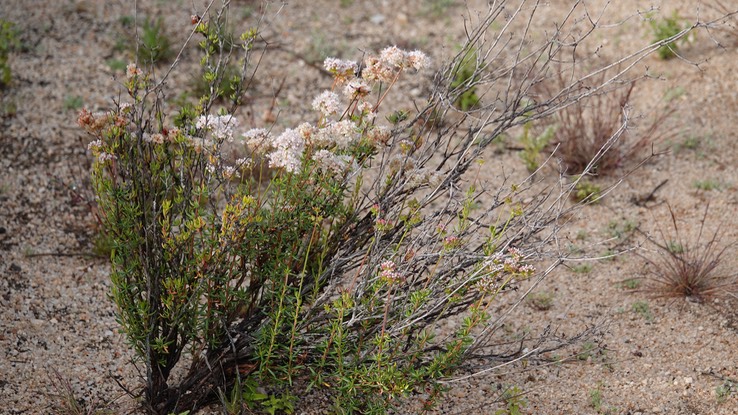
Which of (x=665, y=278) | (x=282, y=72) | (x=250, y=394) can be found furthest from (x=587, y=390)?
(x=282, y=72)

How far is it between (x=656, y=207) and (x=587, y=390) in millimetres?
1772

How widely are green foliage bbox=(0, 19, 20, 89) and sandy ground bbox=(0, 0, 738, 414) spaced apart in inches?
3.4

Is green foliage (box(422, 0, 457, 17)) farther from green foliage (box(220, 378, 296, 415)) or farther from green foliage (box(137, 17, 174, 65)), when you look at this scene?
green foliage (box(220, 378, 296, 415))

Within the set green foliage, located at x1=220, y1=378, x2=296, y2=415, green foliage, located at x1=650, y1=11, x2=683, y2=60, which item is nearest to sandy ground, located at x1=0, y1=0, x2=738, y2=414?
green foliage, located at x1=650, y1=11, x2=683, y2=60

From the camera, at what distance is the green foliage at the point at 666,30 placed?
6.17m

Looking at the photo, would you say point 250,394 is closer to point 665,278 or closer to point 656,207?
point 665,278

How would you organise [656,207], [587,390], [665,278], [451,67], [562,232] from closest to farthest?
[451,67], [587,390], [665,278], [562,232], [656,207]

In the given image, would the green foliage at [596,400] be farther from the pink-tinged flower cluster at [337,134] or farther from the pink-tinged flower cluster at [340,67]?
the pink-tinged flower cluster at [340,67]

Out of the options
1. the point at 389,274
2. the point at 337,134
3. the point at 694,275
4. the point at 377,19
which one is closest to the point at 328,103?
the point at 337,134

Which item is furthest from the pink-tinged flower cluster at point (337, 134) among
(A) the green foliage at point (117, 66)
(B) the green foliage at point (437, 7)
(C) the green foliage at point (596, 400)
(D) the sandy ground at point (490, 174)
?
(B) the green foliage at point (437, 7)

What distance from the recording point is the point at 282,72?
6574mm

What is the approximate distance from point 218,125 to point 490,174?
284 cm

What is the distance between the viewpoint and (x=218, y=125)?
9.69 feet

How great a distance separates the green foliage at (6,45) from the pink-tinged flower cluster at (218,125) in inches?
137
